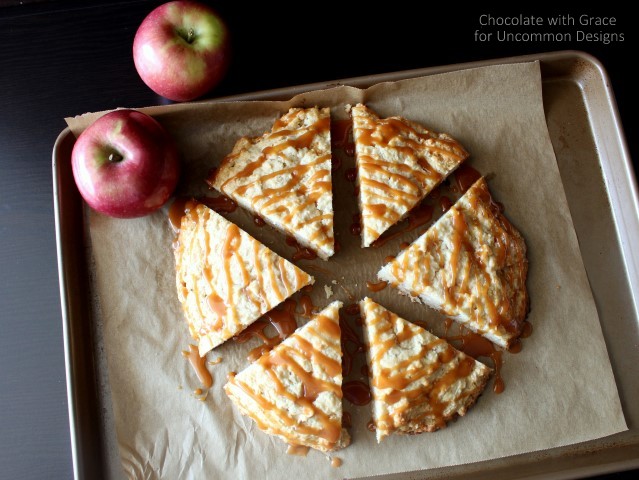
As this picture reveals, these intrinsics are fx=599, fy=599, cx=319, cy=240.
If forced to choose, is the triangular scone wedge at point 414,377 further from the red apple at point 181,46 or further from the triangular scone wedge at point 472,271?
the red apple at point 181,46

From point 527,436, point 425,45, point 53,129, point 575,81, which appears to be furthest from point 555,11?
point 53,129

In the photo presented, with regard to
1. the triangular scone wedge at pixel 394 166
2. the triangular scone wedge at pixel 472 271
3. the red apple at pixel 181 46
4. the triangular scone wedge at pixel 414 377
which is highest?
the red apple at pixel 181 46

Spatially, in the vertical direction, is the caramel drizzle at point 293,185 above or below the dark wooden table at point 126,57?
below

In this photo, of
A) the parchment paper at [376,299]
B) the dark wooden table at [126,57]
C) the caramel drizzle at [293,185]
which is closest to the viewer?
A: the parchment paper at [376,299]

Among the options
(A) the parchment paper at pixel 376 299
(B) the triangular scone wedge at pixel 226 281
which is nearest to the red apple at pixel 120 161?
(A) the parchment paper at pixel 376 299

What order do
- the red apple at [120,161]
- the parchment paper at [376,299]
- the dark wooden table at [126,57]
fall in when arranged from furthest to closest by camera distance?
1. the dark wooden table at [126,57]
2. the parchment paper at [376,299]
3. the red apple at [120,161]

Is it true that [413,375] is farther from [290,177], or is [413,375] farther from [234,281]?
[290,177]
